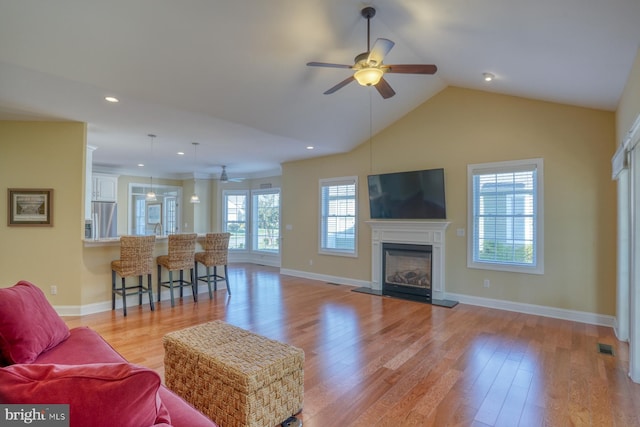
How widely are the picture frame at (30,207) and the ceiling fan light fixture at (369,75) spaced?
178 inches

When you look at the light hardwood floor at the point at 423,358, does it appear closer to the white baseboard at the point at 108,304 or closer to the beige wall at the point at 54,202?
the white baseboard at the point at 108,304

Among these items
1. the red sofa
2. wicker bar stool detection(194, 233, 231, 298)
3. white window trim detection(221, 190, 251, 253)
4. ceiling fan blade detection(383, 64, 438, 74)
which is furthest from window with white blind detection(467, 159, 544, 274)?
white window trim detection(221, 190, 251, 253)

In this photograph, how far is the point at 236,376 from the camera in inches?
77.9

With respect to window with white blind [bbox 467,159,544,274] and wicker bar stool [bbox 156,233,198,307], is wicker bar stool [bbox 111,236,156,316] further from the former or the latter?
window with white blind [bbox 467,159,544,274]

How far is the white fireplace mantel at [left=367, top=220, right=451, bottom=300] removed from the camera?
554 cm

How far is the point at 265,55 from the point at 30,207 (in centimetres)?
388

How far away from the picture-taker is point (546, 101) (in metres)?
4.64

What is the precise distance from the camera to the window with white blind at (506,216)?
15.6ft

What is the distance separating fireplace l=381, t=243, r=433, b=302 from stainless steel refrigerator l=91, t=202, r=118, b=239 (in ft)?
21.6

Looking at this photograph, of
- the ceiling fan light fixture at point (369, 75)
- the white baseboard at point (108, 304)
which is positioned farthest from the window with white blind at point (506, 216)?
the white baseboard at point (108, 304)

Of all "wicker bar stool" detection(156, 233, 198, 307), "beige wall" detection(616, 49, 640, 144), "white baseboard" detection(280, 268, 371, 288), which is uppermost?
"beige wall" detection(616, 49, 640, 144)

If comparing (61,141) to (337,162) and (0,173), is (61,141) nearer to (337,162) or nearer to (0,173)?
(0,173)

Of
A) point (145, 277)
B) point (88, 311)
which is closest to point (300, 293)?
Result: point (145, 277)

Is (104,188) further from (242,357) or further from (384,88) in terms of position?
(242,357)
